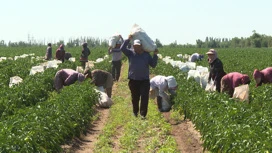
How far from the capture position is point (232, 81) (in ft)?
41.4

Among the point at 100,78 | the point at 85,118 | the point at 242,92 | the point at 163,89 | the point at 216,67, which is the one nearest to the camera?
the point at 85,118

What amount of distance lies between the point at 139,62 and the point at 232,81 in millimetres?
2884

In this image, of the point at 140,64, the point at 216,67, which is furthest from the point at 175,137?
the point at 216,67

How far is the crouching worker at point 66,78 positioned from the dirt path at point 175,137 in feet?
5.73

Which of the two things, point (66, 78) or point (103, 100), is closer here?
point (66, 78)

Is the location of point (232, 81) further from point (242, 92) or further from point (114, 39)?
point (114, 39)

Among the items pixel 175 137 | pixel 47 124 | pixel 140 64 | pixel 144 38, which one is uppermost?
pixel 144 38

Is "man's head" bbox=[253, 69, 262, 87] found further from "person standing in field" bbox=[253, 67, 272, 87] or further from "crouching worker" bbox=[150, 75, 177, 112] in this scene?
"crouching worker" bbox=[150, 75, 177, 112]

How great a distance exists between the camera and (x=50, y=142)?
7.72m

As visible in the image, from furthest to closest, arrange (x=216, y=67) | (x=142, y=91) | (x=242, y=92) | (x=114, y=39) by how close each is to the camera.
A: (x=114, y=39)
(x=216, y=67)
(x=242, y=92)
(x=142, y=91)

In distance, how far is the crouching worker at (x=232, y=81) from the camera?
40.6 ft

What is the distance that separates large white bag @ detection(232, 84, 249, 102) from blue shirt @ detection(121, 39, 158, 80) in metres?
2.33

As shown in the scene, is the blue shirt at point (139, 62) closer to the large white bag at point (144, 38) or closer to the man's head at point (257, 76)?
the large white bag at point (144, 38)

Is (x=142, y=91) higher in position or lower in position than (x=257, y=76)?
lower
